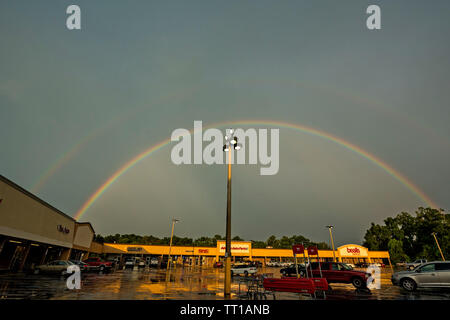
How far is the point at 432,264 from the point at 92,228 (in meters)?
47.9

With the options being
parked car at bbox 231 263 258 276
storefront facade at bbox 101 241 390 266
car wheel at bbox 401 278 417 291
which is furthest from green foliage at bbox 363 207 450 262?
car wheel at bbox 401 278 417 291

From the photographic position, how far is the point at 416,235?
7288cm

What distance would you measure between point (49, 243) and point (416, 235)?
92.7 m

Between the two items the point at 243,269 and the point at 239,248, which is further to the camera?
the point at 239,248

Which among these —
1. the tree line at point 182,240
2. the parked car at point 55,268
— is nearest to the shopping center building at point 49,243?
the parked car at point 55,268

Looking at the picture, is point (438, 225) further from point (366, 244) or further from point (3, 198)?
point (3, 198)

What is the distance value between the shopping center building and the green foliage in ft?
63.5

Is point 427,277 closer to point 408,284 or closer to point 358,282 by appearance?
point 408,284

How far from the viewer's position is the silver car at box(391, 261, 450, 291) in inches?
503

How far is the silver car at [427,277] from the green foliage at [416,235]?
5878cm

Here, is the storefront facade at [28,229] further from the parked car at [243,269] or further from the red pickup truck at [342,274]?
the red pickup truck at [342,274]

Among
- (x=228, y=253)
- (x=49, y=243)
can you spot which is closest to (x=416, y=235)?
(x=228, y=253)

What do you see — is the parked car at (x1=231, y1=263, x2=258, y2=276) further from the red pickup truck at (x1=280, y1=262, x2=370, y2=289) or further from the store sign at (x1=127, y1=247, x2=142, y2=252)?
the store sign at (x1=127, y1=247, x2=142, y2=252)
